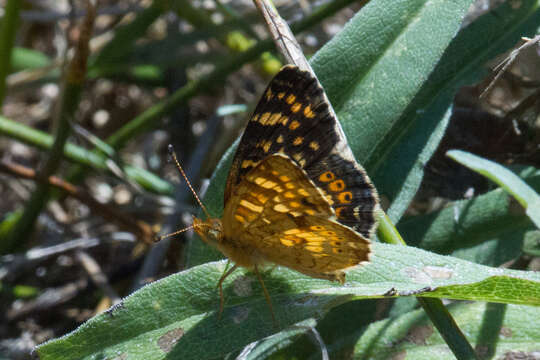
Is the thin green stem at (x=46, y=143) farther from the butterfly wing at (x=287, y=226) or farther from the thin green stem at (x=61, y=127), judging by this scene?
the butterfly wing at (x=287, y=226)

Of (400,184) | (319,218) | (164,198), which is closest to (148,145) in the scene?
(164,198)

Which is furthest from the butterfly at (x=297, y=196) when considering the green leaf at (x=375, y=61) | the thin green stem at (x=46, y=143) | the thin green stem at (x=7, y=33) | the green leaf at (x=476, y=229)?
the thin green stem at (x=7, y=33)

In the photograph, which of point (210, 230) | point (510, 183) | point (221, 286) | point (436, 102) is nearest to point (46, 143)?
point (210, 230)

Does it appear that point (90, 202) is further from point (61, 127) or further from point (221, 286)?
point (221, 286)

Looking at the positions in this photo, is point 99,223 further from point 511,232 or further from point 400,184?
point 511,232

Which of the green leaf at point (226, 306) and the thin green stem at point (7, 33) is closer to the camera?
the green leaf at point (226, 306)
